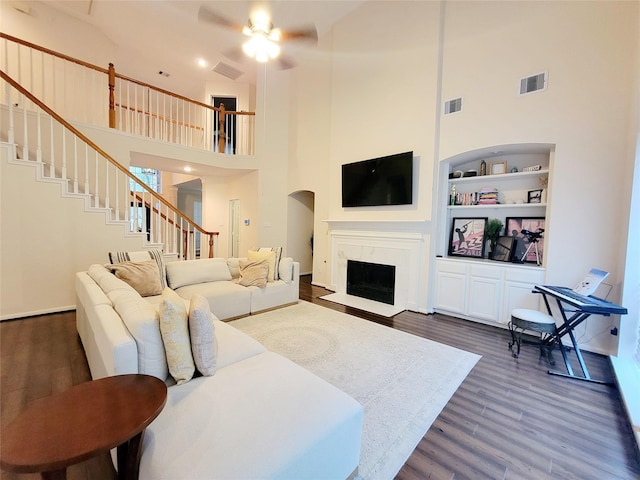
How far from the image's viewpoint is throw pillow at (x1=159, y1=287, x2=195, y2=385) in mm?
1591

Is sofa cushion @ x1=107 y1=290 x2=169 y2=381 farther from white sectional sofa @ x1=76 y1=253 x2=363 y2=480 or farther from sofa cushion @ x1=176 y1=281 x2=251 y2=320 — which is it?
sofa cushion @ x1=176 y1=281 x2=251 y2=320

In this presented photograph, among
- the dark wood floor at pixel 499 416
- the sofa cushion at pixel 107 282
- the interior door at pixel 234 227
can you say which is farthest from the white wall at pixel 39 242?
the interior door at pixel 234 227

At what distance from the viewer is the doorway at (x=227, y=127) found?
6748mm

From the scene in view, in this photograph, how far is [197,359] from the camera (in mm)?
1645

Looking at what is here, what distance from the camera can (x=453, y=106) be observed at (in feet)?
13.4

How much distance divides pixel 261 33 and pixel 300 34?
43cm

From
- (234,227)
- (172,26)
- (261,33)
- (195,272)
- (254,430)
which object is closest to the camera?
(254,430)

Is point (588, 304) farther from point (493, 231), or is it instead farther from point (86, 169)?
point (86, 169)

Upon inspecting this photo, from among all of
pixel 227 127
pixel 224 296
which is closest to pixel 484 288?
pixel 224 296

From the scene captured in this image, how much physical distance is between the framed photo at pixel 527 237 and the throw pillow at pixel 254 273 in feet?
11.8

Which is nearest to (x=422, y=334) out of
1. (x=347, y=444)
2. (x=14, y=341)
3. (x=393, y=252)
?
(x=393, y=252)

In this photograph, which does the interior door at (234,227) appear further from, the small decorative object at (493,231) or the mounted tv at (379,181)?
the small decorative object at (493,231)

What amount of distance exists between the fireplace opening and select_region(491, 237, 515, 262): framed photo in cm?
152

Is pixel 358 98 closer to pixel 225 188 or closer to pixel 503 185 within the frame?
pixel 503 185
